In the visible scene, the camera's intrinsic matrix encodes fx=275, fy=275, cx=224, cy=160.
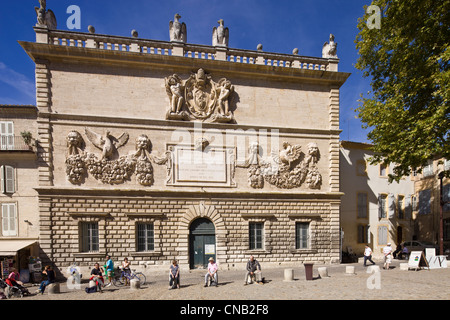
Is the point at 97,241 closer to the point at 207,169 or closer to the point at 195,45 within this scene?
the point at 207,169

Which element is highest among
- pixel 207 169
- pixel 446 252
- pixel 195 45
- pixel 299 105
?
pixel 195 45

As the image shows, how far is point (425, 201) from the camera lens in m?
22.8

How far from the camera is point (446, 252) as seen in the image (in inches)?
783

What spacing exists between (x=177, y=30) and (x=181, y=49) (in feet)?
3.78

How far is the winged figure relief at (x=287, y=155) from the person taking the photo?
1711 cm

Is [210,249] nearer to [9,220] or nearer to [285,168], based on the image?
[285,168]

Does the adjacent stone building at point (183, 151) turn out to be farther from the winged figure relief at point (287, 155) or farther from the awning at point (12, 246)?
the awning at point (12, 246)

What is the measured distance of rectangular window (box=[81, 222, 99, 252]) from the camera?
49.2 ft

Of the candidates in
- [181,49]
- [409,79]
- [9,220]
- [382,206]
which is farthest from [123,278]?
[382,206]

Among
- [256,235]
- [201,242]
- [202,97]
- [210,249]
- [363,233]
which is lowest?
[363,233]

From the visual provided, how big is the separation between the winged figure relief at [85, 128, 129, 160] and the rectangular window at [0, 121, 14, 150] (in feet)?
14.2

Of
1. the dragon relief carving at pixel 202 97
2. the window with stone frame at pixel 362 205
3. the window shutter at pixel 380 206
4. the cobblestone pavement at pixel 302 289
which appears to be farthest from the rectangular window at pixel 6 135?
the window shutter at pixel 380 206
